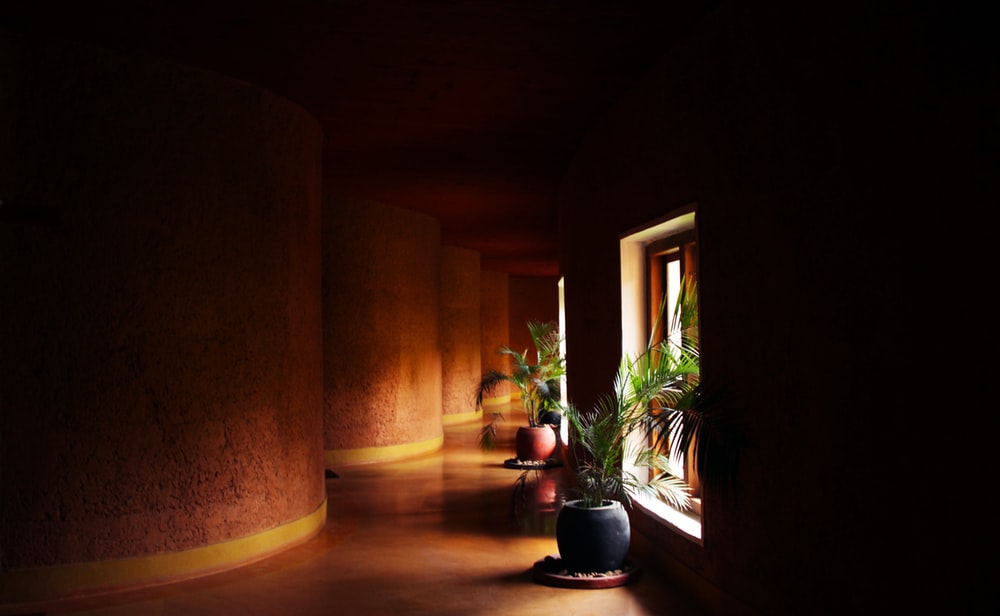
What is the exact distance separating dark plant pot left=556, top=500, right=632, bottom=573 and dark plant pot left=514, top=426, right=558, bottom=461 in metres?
4.73

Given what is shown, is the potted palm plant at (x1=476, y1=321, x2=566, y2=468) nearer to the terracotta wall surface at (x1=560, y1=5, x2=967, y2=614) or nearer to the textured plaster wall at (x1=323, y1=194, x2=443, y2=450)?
the textured plaster wall at (x1=323, y1=194, x2=443, y2=450)

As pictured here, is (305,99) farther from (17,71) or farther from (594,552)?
(594,552)

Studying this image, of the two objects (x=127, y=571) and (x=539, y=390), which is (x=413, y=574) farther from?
(x=539, y=390)

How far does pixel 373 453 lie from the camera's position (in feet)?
33.3

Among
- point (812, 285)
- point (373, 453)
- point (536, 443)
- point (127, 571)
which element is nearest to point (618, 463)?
point (812, 285)

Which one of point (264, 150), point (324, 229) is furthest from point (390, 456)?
point (264, 150)

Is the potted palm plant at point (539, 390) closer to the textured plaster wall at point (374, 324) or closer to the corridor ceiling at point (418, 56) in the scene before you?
the textured plaster wall at point (374, 324)

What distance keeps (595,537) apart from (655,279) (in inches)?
77.0

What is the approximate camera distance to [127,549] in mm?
5070

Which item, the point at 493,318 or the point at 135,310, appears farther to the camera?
the point at 493,318

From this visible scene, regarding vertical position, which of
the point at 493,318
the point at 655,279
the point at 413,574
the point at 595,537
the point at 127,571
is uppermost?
the point at 493,318

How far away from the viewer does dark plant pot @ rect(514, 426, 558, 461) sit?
9.79 meters

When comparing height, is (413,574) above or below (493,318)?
below

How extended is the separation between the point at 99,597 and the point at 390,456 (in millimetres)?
5600
